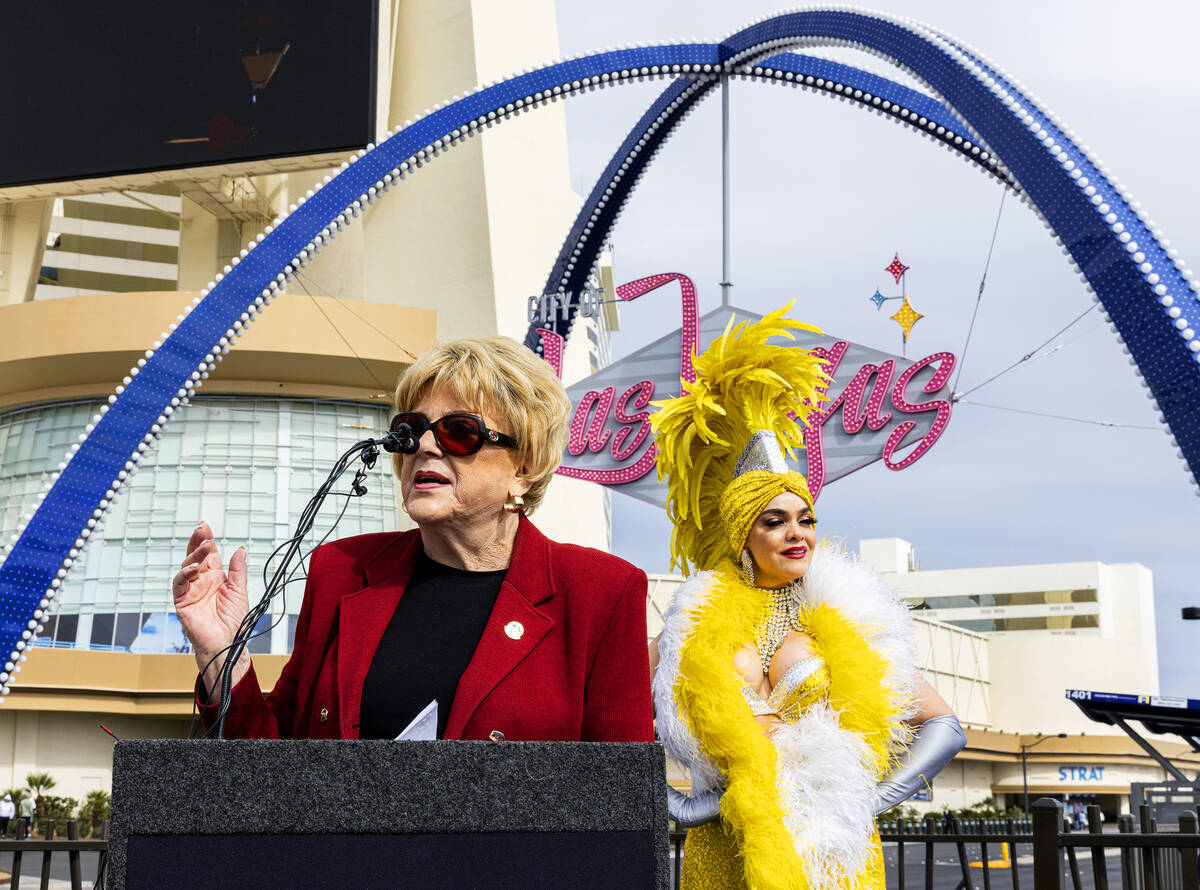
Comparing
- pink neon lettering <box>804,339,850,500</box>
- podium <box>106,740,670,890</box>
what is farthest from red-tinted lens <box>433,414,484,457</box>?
pink neon lettering <box>804,339,850,500</box>

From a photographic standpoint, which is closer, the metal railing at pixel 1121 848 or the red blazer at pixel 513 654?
the red blazer at pixel 513 654

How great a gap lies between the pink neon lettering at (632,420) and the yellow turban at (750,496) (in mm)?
8015

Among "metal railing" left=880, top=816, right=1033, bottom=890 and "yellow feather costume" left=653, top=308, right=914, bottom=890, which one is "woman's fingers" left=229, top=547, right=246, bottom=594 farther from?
"metal railing" left=880, top=816, right=1033, bottom=890

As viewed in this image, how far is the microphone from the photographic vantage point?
82.6 inches

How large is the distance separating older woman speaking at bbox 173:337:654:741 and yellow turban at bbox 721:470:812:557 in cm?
223

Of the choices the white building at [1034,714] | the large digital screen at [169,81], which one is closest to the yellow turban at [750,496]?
the large digital screen at [169,81]

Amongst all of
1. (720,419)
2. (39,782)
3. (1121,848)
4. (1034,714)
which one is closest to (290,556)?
(720,419)

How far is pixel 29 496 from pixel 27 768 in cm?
658

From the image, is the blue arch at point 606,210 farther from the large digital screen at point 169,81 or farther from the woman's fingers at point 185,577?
the large digital screen at point 169,81

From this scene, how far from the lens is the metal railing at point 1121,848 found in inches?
191

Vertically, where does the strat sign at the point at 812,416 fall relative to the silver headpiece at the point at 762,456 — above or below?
above

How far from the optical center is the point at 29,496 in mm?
29578

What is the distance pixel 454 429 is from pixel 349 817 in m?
0.92

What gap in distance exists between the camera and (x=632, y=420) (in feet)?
41.9
